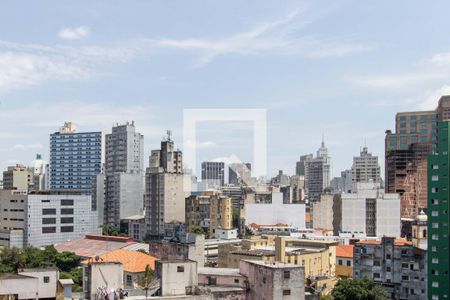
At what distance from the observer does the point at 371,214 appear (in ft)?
132

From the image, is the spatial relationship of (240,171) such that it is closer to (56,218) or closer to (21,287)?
(56,218)

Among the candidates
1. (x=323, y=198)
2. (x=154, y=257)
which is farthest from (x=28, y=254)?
(x=323, y=198)

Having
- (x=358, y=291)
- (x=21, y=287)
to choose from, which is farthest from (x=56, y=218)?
(x=21, y=287)

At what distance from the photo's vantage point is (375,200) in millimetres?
39906

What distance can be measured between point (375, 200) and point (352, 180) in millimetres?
34161

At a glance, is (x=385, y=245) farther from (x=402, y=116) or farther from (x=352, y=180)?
(x=352, y=180)

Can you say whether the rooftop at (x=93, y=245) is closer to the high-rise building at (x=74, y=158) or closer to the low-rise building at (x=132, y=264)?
the low-rise building at (x=132, y=264)

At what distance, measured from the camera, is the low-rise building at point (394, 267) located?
22.1 meters

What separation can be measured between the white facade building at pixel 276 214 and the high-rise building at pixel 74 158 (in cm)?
2444

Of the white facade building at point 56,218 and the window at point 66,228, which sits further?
the window at point 66,228

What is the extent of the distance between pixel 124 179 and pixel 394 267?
36.1 metres

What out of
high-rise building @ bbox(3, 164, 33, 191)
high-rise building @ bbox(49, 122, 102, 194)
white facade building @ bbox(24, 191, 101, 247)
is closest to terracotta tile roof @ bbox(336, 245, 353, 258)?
white facade building @ bbox(24, 191, 101, 247)

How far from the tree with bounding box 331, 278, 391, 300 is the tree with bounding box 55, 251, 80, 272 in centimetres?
1375

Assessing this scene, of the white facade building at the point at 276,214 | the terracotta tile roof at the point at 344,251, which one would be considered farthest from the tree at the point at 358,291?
the white facade building at the point at 276,214
